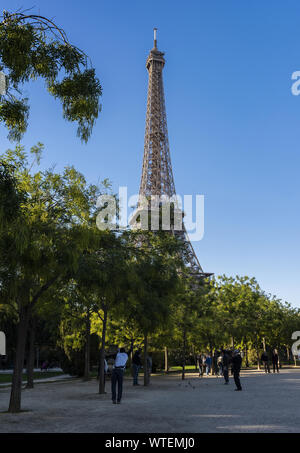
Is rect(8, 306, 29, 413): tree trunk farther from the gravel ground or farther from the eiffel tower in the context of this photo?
the eiffel tower

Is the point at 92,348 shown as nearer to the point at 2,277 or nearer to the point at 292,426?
the point at 2,277

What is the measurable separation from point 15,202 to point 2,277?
14.9 ft

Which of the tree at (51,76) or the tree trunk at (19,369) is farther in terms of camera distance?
the tree trunk at (19,369)

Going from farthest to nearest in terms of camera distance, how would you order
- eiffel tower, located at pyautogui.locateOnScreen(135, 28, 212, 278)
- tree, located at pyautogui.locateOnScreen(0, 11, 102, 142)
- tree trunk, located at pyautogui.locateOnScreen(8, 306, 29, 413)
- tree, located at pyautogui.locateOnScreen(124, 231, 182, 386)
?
eiffel tower, located at pyautogui.locateOnScreen(135, 28, 212, 278), tree, located at pyautogui.locateOnScreen(124, 231, 182, 386), tree trunk, located at pyautogui.locateOnScreen(8, 306, 29, 413), tree, located at pyautogui.locateOnScreen(0, 11, 102, 142)

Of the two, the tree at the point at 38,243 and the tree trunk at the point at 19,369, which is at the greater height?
the tree at the point at 38,243

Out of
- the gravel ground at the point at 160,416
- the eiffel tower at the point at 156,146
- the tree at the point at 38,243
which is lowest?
the gravel ground at the point at 160,416

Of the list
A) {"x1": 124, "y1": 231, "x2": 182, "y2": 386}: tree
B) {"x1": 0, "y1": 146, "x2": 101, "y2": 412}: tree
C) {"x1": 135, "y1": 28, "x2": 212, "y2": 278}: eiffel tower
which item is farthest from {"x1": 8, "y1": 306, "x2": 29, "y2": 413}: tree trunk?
{"x1": 135, "y1": 28, "x2": 212, "y2": 278}: eiffel tower

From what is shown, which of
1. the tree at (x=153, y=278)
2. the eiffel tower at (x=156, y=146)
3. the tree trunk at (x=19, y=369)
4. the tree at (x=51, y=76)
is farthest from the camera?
the eiffel tower at (x=156, y=146)

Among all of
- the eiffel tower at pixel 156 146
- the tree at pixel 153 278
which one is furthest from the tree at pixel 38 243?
the eiffel tower at pixel 156 146

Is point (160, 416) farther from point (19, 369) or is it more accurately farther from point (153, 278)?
point (153, 278)

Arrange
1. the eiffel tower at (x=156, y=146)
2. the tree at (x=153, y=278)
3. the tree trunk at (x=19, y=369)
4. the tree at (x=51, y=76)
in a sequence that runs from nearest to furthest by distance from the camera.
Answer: the tree at (x=51, y=76), the tree trunk at (x=19, y=369), the tree at (x=153, y=278), the eiffel tower at (x=156, y=146)

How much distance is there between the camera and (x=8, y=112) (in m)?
8.75

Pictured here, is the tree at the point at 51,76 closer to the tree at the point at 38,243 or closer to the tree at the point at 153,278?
the tree at the point at 38,243

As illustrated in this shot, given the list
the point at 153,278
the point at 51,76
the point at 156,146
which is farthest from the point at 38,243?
the point at 156,146
